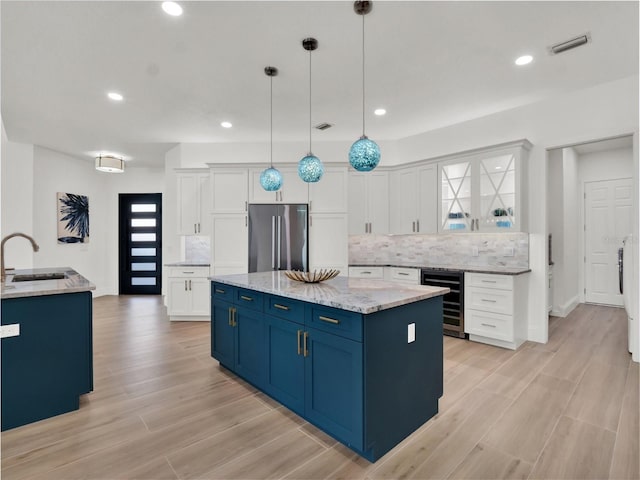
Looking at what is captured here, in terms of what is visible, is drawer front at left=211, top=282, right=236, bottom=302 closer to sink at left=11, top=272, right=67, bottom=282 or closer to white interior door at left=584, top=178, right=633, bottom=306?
sink at left=11, top=272, right=67, bottom=282

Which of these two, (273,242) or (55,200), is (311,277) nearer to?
(273,242)

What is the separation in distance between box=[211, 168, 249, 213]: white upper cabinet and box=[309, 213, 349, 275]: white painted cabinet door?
1.09m

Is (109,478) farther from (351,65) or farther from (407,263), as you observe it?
(407,263)

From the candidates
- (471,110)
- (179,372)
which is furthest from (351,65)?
(179,372)

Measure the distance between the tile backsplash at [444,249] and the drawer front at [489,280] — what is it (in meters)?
0.58

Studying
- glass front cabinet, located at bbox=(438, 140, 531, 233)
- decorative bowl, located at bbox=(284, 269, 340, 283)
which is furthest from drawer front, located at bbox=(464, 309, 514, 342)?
decorative bowl, located at bbox=(284, 269, 340, 283)

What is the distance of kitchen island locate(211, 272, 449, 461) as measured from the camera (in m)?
1.91

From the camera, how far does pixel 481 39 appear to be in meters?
2.76

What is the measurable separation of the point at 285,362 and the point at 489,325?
2.77 metres

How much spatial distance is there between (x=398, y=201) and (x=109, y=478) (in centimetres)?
450

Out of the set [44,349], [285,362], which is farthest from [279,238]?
[44,349]

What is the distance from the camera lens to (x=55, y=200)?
21.1 feet

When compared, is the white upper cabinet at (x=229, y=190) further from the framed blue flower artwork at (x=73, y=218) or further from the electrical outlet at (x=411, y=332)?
the framed blue flower artwork at (x=73, y=218)

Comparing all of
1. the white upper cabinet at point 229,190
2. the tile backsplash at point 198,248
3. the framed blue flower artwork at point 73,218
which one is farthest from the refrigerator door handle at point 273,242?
the framed blue flower artwork at point 73,218
